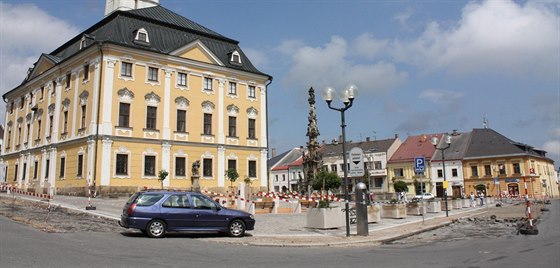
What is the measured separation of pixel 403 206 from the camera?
2267cm

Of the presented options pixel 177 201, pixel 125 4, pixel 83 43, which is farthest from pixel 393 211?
pixel 125 4

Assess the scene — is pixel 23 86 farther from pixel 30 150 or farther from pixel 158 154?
pixel 158 154

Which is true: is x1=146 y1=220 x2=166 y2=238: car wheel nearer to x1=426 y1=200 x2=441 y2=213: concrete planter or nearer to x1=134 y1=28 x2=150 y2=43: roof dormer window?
x1=426 y1=200 x2=441 y2=213: concrete planter

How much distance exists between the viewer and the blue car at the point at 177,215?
13.6 metres

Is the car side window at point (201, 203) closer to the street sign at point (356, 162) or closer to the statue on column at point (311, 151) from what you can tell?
the street sign at point (356, 162)

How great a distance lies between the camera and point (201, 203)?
47.2 ft

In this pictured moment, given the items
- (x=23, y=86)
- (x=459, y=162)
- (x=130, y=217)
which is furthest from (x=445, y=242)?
(x=459, y=162)

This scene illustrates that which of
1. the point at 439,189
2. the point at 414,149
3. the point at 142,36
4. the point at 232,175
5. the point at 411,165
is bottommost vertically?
the point at 439,189

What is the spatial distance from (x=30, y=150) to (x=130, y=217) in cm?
3524

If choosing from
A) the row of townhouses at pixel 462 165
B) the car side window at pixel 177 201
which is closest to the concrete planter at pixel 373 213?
the car side window at pixel 177 201

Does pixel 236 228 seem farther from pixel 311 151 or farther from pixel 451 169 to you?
pixel 451 169

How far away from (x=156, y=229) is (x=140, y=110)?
2504 centimetres

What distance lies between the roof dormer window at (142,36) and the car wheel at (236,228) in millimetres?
26871

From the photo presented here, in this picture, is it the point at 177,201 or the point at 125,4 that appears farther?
the point at 125,4
